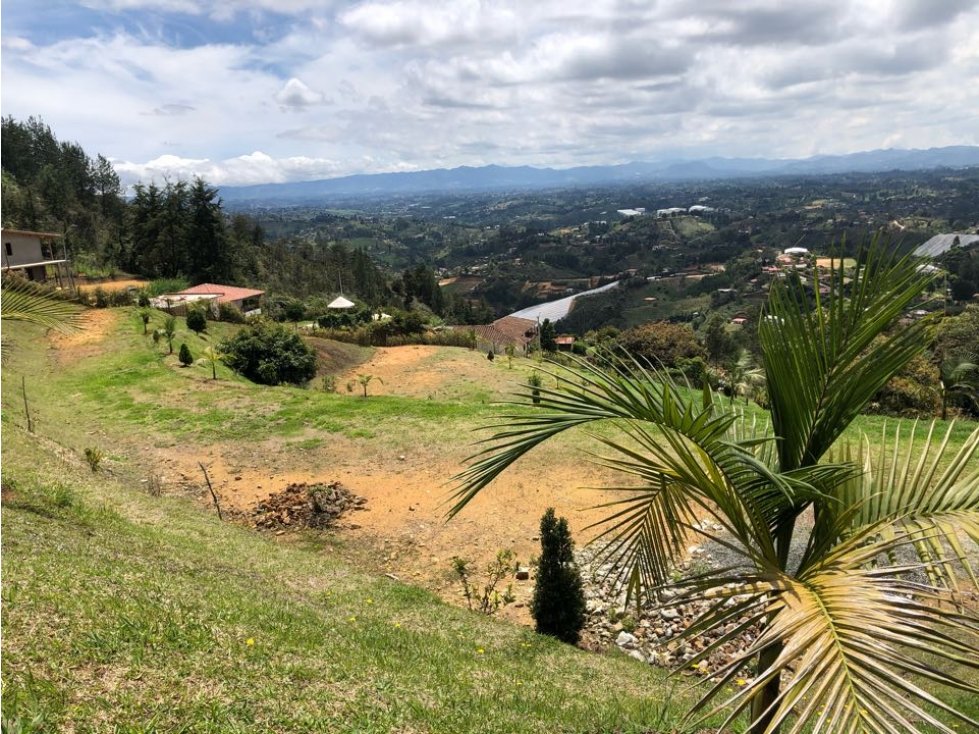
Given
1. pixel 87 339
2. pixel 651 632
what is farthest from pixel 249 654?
pixel 87 339

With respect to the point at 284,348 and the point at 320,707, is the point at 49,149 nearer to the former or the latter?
the point at 284,348

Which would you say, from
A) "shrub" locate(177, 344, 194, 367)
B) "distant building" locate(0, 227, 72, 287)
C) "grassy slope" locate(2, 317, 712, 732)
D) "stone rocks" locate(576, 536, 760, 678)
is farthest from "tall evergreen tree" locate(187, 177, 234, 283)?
"stone rocks" locate(576, 536, 760, 678)

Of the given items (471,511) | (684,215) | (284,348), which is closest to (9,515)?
(471,511)

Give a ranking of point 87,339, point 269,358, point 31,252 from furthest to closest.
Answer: point 31,252 < point 87,339 < point 269,358

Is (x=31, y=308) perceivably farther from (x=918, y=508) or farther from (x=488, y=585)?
(x=918, y=508)

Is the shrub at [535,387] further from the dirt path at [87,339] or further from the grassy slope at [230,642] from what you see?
the dirt path at [87,339]

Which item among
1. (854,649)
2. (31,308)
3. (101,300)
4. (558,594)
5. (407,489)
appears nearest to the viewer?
(854,649)

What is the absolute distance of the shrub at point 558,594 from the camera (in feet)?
18.5

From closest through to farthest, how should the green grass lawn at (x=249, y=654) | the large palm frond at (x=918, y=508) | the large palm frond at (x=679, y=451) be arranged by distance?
1. the large palm frond at (x=918, y=508)
2. the large palm frond at (x=679, y=451)
3. the green grass lawn at (x=249, y=654)

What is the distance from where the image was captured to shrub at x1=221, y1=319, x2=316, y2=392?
17141 mm

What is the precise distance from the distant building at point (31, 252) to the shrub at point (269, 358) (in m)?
12.7

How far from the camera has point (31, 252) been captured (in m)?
27.0

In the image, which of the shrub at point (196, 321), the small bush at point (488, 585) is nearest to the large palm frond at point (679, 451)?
the small bush at point (488, 585)

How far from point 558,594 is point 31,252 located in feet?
102
